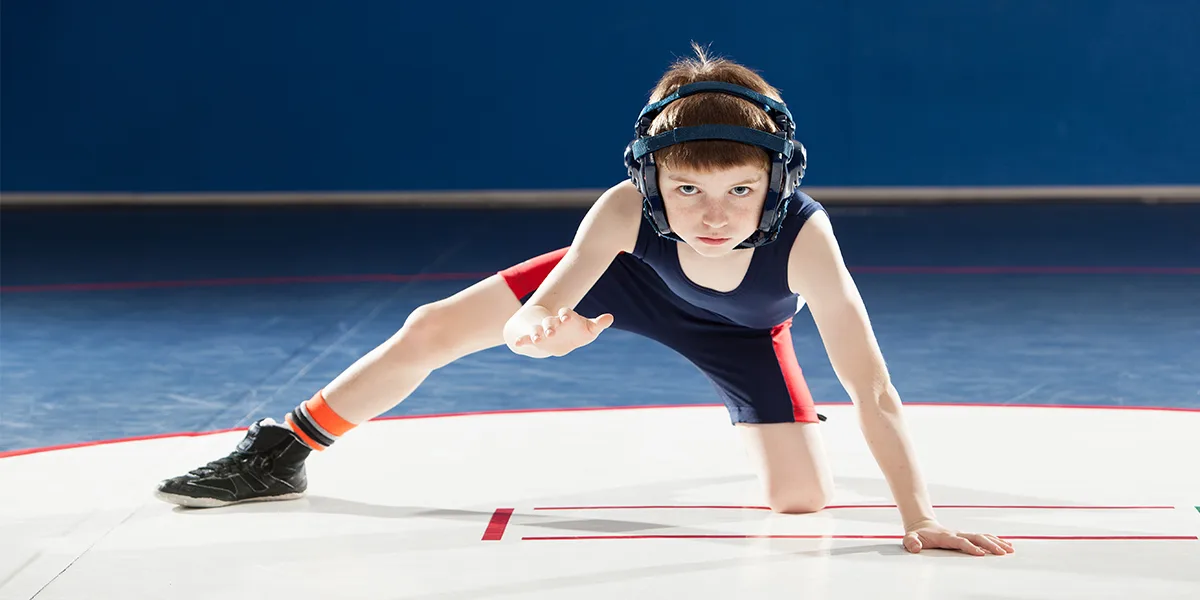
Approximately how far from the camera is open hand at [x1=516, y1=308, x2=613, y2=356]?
2.38 meters

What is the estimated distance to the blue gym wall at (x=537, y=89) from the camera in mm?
10266

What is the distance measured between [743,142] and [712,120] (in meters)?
0.07

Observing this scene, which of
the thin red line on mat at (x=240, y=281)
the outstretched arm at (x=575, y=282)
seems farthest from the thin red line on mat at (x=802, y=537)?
the thin red line on mat at (x=240, y=281)

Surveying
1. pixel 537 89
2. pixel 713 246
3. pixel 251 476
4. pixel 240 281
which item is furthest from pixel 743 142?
pixel 537 89

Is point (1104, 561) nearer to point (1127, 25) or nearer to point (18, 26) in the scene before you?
point (1127, 25)

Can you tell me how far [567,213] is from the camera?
33.6 ft

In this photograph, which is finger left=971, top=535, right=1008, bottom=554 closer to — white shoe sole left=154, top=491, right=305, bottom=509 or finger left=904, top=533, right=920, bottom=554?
finger left=904, top=533, right=920, bottom=554

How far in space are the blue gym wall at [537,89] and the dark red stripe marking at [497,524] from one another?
775cm

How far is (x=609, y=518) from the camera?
9.95 feet

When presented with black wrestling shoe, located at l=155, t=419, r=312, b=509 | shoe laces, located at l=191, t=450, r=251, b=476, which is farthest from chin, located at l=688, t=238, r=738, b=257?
shoe laces, located at l=191, t=450, r=251, b=476

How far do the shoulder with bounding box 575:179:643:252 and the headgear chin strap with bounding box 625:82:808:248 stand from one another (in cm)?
20

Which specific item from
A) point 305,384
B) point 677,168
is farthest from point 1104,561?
point 305,384

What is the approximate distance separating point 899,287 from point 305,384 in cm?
Answer: 320

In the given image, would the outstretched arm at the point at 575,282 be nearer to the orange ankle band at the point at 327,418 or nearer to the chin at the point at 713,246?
the chin at the point at 713,246
